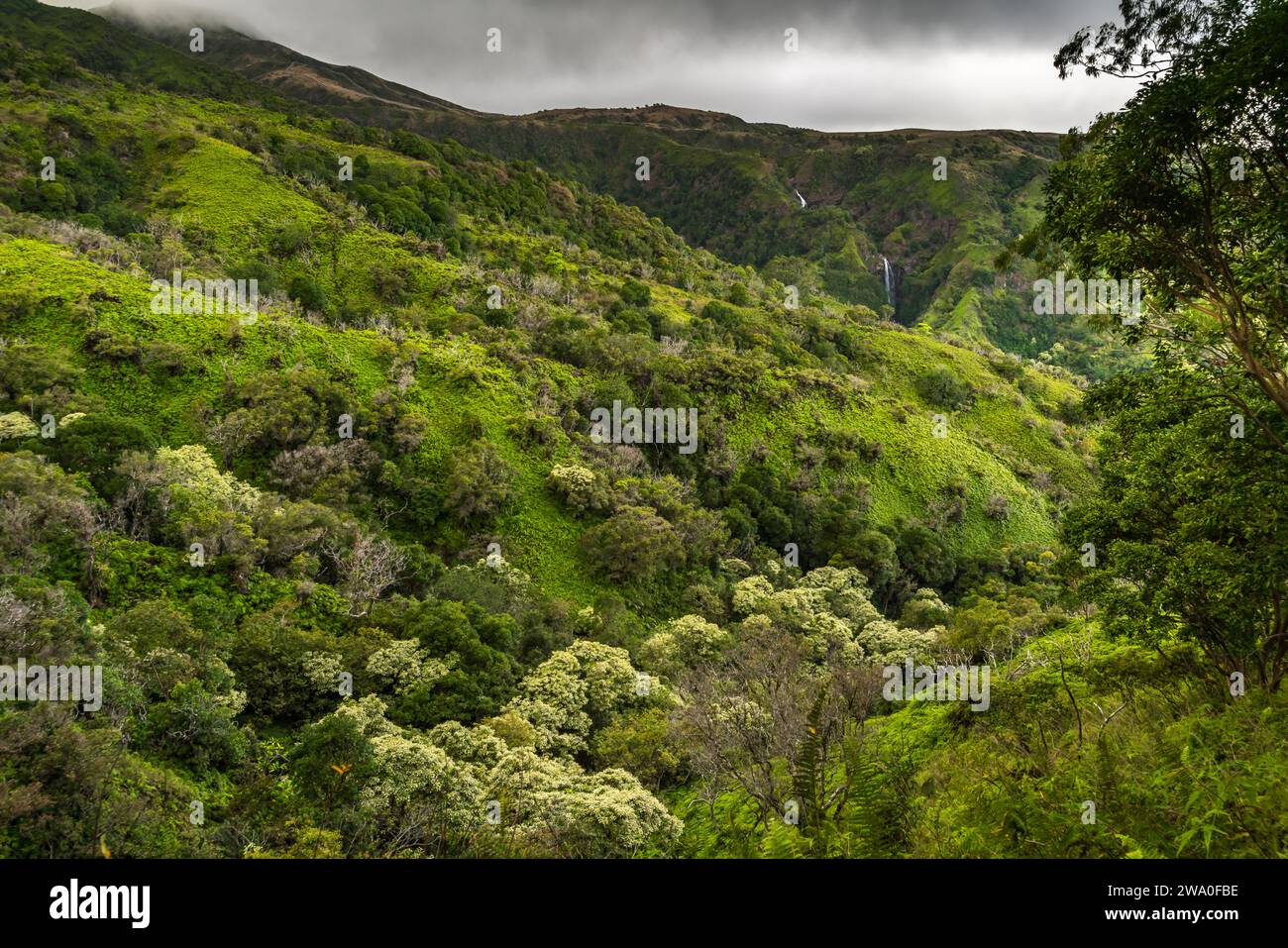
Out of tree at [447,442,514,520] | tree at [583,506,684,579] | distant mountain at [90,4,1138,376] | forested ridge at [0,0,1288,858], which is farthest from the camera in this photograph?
distant mountain at [90,4,1138,376]

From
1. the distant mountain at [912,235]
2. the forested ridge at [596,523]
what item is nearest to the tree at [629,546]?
the forested ridge at [596,523]

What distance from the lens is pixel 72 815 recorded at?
361 inches

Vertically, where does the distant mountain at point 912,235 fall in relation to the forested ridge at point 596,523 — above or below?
above

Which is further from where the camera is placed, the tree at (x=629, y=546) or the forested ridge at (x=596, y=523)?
the tree at (x=629, y=546)

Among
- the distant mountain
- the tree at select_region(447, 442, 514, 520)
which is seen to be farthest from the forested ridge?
the distant mountain

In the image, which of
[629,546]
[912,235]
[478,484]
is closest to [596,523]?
[629,546]

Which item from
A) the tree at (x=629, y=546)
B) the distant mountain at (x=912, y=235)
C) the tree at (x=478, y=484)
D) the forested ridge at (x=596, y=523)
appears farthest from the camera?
the distant mountain at (x=912, y=235)

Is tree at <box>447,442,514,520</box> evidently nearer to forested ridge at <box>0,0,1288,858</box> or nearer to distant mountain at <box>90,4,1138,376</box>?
forested ridge at <box>0,0,1288,858</box>

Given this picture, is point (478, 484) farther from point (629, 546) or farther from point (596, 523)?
point (629, 546)

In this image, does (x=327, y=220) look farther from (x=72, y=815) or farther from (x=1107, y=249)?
(x=1107, y=249)

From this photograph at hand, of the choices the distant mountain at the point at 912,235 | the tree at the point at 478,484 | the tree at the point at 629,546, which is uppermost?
the distant mountain at the point at 912,235

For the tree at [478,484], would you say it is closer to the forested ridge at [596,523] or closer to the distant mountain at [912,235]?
the forested ridge at [596,523]

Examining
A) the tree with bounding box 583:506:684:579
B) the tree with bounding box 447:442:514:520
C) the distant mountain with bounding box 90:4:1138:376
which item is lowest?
the tree with bounding box 583:506:684:579
